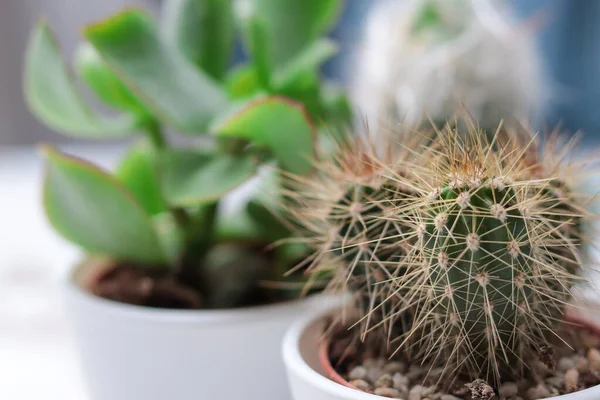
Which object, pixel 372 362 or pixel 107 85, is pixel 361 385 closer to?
pixel 372 362

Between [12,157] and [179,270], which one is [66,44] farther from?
[179,270]

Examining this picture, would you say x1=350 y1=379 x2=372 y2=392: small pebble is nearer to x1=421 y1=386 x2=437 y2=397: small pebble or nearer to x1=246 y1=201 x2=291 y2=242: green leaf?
x1=421 y1=386 x2=437 y2=397: small pebble

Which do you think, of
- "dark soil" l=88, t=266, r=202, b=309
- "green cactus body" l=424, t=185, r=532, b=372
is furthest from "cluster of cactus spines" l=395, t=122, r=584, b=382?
"dark soil" l=88, t=266, r=202, b=309

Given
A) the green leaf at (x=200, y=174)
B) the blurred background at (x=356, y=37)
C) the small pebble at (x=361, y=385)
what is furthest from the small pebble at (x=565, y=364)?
the blurred background at (x=356, y=37)

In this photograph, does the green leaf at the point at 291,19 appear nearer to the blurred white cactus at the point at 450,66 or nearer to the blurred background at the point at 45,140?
the blurred white cactus at the point at 450,66

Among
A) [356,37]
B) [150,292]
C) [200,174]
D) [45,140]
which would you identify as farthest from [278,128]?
[45,140]

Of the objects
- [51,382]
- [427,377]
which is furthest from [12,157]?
[427,377]
